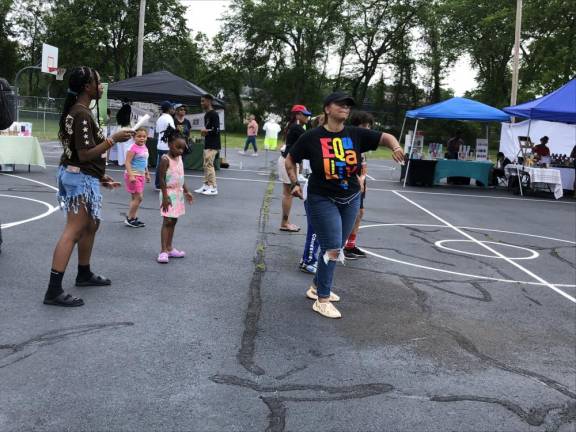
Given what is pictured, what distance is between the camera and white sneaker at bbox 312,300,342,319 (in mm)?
5152

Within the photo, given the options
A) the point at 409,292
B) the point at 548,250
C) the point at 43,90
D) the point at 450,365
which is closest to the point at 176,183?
the point at 409,292

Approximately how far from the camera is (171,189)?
669cm

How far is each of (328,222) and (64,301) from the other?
226 cm

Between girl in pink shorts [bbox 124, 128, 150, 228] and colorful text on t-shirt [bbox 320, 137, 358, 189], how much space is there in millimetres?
4327

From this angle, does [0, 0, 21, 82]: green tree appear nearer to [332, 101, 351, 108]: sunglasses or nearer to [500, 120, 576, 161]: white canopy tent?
[500, 120, 576, 161]: white canopy tent

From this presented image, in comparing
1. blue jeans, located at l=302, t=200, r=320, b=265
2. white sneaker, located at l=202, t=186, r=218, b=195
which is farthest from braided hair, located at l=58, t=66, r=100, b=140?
white sneaker, located at l=202, t=186, r=218, b=195

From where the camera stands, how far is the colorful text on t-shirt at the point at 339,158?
4.98m

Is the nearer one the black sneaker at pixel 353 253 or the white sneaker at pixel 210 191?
the black sneaker at pixel 353 253

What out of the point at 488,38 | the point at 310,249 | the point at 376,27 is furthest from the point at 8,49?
the point at 310,249

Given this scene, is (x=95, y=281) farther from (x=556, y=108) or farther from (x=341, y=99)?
(x=556, y=108)

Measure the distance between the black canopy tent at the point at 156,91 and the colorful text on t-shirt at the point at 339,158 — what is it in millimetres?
12387

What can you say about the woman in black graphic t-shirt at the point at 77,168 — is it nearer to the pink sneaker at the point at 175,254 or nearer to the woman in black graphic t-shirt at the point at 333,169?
the woman in black graphic t-shirt at the point at 333,169

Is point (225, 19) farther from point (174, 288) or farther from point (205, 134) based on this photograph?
point (174, 288)

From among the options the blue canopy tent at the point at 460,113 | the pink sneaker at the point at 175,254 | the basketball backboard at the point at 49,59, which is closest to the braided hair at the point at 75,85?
the pink sneaker at the point at 175,254
